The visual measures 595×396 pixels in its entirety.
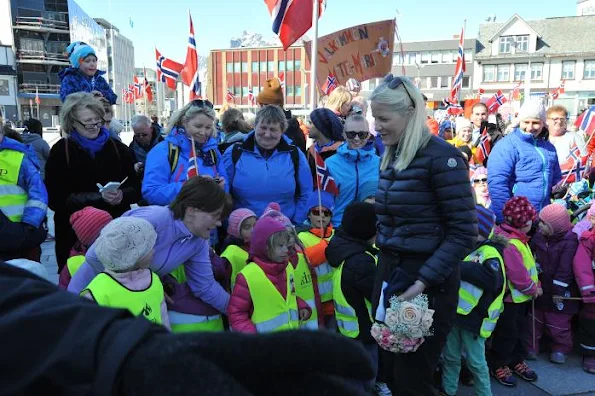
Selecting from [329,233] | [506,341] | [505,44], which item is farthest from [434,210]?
[505,44]

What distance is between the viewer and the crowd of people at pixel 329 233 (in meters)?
2.46

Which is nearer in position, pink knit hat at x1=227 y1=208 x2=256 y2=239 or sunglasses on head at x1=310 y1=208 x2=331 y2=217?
pink knit hat at x1=227 y1=208 x2=256 y2=239

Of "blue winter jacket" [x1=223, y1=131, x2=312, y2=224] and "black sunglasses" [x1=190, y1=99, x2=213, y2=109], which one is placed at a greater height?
"black sunglasses" [x1=190, y1=99, x2=213, y2=109]

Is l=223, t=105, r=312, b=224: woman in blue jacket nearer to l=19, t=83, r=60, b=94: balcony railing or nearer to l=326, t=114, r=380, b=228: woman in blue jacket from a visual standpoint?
l=326, t=114, r=380, b=228: woman in blue jacket

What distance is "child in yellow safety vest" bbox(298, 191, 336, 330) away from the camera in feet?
12.6

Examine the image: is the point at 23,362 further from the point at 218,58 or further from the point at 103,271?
the point at 218,58

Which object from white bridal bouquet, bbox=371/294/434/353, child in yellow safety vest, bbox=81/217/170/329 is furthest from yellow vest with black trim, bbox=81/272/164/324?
white bridal bouquet, bbox=371/294/434/353

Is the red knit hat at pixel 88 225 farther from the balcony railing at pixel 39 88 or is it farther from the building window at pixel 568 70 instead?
the building window at pixel 568 70

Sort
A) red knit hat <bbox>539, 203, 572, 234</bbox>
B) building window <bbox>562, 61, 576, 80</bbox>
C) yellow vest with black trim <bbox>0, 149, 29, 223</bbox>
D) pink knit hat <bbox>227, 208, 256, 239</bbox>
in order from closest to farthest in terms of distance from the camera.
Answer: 1. yellow vest with black trim <bbox>0, 149, 29, 223</bbox>
2. pink knit hat <bbox>227, 208, 256, 239</bbox>
3. red knit hat <bbox>539, 203, 572, 234</bbox>
4. building window <bbox>562, 61, 576, 80</bbox>

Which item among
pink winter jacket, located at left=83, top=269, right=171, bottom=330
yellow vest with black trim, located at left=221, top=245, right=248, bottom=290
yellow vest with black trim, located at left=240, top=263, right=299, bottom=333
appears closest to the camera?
pink winter jacket, located at left=83, top=269, right=171, bottom=330

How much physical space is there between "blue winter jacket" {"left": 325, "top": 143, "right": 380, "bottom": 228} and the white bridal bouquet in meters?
1.94

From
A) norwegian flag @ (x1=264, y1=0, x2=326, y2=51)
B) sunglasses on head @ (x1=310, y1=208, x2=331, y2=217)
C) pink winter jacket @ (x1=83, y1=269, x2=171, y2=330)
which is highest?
norwegian flag @ (x1=264, y1=0, x2=326, y2=51)

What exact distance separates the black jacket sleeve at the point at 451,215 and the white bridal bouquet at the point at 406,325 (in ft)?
0.46

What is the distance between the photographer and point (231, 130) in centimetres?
616
